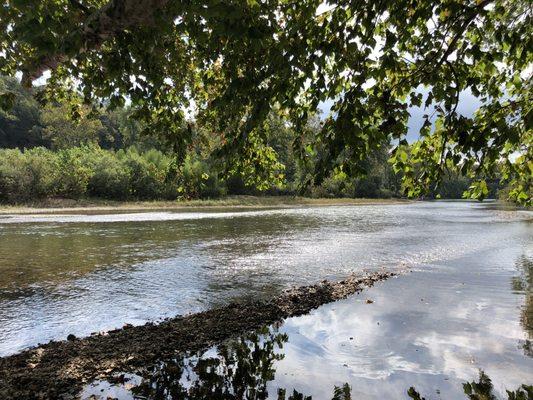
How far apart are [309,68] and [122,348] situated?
5590 millimetres

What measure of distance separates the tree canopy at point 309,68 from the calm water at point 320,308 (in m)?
2.92

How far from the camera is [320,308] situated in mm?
10266

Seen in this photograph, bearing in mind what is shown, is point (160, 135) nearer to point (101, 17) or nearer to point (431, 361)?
point (101, 17)

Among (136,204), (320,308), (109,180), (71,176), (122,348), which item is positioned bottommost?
(136,204)

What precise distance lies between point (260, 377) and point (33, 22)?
5.45m

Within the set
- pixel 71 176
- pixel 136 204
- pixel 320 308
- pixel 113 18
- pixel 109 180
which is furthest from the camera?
pixel 109 180

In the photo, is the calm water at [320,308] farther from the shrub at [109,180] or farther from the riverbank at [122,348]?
the shrub at [109,180]

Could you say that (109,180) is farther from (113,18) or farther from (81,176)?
(113,18)

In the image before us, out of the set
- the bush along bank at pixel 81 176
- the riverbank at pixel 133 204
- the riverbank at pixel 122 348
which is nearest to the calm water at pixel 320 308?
the riverbank at pixel 122 348

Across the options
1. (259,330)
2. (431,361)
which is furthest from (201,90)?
(431,361)

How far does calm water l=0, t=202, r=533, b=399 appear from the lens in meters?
6.62

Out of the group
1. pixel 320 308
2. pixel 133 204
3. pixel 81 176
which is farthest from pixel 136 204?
pixel 320 308

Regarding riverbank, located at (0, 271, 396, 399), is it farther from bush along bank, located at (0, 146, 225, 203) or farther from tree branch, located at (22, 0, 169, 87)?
bush along bank, located at (0, 146, 225, 203)

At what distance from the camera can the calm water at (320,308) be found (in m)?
6.62
